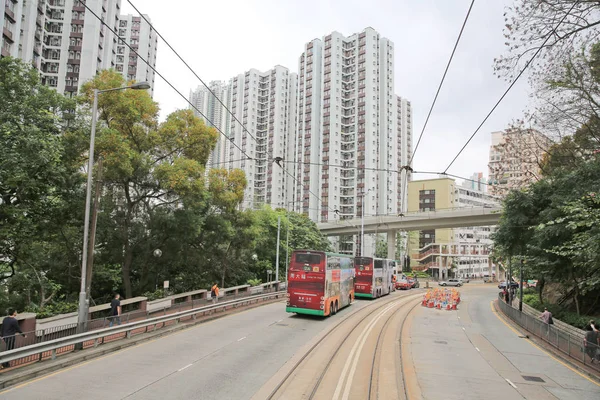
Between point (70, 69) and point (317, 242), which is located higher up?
point (70, 69)

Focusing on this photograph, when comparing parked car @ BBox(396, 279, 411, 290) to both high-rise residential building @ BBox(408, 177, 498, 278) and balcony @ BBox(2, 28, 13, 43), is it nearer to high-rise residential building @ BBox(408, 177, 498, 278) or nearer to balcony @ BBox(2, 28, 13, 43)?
high-rise residential building @ BBox(408, 177, 498, 278)

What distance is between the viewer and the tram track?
32.9ft

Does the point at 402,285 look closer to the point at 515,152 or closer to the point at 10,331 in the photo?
the point at 515,152

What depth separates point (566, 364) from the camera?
49.7ft

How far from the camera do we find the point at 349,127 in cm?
10244

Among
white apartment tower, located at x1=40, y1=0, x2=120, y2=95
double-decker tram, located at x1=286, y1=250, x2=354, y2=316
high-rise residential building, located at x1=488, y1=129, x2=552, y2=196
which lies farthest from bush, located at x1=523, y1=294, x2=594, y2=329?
white apartment tower, located at x1=40, y1=0, x2=120, y2=95

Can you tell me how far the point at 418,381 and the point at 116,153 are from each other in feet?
55.5

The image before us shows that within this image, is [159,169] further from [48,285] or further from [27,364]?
[27,364]

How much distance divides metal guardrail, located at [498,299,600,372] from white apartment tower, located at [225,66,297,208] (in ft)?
303

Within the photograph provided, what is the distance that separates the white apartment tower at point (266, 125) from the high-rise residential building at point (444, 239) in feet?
114

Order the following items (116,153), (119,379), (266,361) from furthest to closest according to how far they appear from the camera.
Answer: (116,153) < (266,361) < (119,379)

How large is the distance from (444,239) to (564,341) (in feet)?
299

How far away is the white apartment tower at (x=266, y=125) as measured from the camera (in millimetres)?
115312

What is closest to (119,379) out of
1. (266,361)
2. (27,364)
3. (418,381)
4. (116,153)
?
(27,364)
